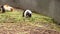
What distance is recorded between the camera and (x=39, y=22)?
723 centimetres

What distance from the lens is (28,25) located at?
680 cm

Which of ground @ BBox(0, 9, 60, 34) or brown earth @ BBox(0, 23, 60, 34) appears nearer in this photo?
brown earth @ BBox(0, 23, 60, 34)

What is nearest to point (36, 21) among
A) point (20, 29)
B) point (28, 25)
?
point (28, 25)

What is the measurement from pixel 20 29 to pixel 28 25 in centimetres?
63

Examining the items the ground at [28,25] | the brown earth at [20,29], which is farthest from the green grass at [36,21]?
the brown earth at [20,29]

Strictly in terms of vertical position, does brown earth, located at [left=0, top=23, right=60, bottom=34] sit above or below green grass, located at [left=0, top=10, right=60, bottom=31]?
below

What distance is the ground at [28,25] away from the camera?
5.98 metres

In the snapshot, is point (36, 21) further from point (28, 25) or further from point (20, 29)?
point (20, 29)

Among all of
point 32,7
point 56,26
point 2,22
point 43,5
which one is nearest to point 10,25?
point 2,22

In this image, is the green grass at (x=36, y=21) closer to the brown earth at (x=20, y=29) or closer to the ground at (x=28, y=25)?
the ground at (x=28, y=25)

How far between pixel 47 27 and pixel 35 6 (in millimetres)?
2845

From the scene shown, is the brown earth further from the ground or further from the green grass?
the green grass

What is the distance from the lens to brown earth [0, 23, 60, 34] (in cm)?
587

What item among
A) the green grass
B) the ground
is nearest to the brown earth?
the ground
